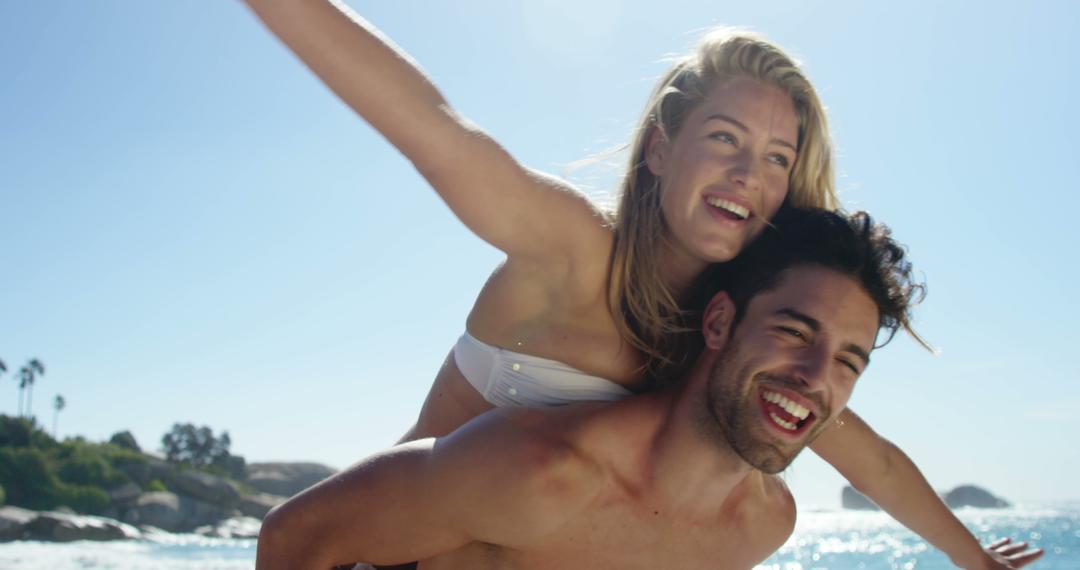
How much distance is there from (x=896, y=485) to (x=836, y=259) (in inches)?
51.4

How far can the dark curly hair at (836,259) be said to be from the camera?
321 centimetres

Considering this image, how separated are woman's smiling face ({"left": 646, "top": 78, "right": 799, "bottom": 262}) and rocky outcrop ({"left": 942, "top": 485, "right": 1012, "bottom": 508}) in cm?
13925

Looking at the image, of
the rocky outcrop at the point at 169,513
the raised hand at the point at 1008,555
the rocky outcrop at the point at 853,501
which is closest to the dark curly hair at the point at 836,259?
the raised hand at the point at 1008,555

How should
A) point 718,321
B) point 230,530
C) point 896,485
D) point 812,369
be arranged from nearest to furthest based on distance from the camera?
point 812,369 → point 718,321 → point 896,485 → point 230,530

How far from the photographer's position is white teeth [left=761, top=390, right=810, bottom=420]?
118 inches

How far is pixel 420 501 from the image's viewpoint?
9.15 feet

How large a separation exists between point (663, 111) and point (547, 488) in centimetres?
162

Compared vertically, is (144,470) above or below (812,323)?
above

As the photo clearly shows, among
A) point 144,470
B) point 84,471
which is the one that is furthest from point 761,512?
point 144,470

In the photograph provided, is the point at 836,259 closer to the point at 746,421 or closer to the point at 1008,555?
the point at 746,421

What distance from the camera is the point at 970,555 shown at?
4.10 metres

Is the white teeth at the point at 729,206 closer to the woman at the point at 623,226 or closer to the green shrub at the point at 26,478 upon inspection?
the woman at the point at 623,226

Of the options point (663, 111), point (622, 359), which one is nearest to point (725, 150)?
point (663, 111)

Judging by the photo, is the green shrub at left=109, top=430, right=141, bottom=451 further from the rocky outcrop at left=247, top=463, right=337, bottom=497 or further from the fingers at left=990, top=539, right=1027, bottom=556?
the fingers at left=990, top=539, right=1027, bottom=556
